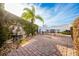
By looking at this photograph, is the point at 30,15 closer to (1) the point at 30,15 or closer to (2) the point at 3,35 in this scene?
(1) the point at 30,15

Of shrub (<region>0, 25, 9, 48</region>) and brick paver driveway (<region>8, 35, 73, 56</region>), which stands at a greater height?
shrub (<region>0, 25, 9, 48</region>)

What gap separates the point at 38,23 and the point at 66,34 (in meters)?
0.34

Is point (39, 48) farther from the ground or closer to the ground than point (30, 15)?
closer to the ground

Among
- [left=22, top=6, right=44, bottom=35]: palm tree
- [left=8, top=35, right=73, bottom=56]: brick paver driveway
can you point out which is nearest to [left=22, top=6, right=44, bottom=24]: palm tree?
[left=22, top=6, right=44, bottom=35]: palm tree

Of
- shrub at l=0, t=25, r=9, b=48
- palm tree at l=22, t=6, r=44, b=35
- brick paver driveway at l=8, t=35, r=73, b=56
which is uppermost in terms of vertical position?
palm tree at l=22, t=6, r=44, b=35

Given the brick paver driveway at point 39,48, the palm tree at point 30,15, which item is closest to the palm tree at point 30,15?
the palm tree at point 30,15

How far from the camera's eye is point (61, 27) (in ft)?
5.74

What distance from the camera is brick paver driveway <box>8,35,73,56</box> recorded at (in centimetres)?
174

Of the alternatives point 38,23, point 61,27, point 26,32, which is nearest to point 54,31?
point 61,27

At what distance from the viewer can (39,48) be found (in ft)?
5.74

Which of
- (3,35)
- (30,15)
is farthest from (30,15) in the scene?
(3,35)

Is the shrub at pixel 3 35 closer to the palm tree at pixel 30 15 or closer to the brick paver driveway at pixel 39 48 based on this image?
the brick paver driveway at pixel 39 48

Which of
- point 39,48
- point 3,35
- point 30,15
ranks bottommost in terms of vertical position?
point 39,48

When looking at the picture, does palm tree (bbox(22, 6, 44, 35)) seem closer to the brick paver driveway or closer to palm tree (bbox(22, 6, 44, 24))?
palm tree (bbox(22, 6, 44, 24))
